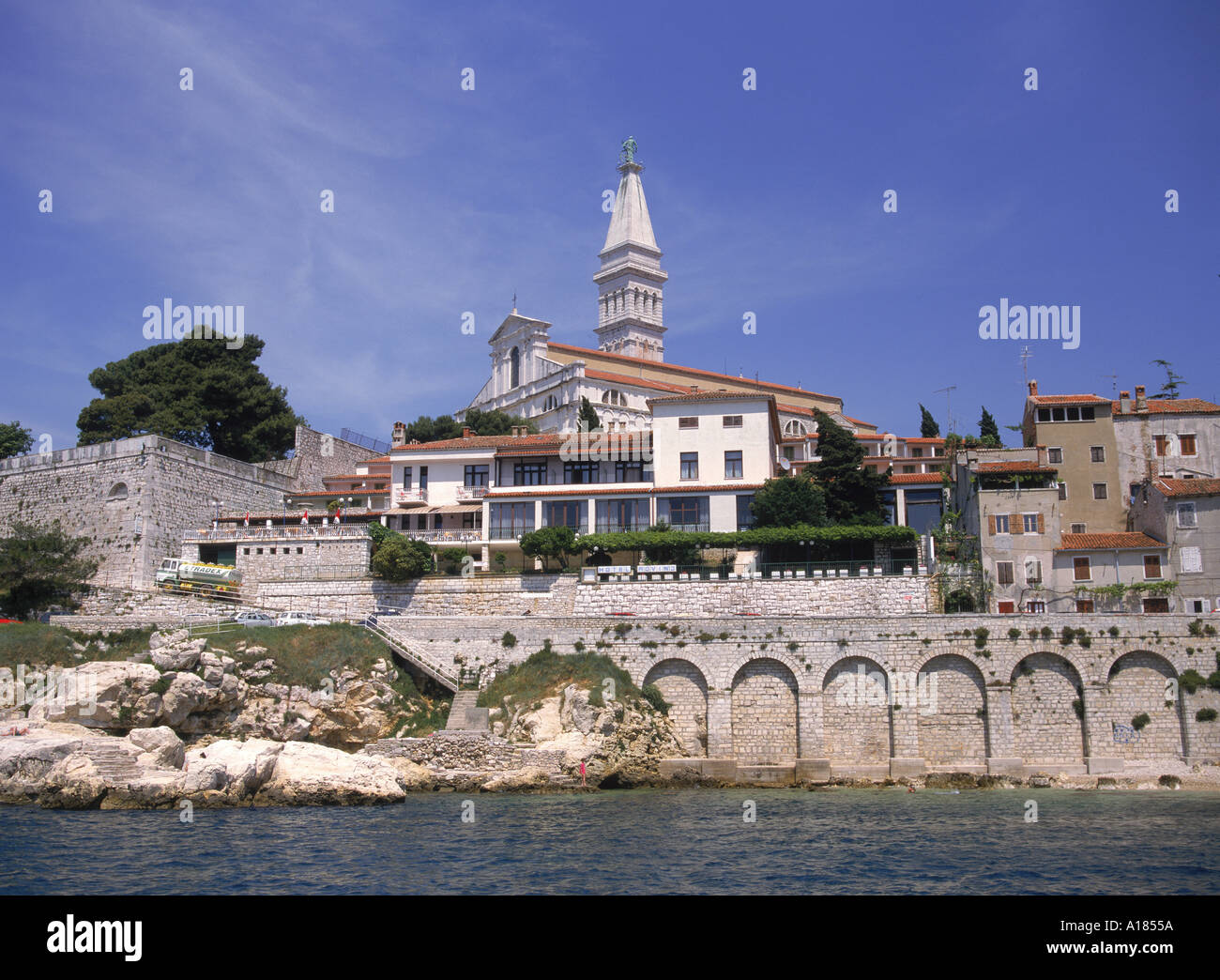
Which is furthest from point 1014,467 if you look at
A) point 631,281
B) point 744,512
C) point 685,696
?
point 631,281

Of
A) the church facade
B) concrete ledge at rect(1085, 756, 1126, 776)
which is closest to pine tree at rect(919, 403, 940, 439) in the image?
the church facade

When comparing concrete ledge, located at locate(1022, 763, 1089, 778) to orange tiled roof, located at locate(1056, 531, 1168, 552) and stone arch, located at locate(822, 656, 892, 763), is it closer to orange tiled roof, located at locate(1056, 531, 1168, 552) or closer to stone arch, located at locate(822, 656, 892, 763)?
stone arch, located at locate(822, 656, 892, 763)

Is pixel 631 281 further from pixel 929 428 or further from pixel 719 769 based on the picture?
pixel 719 769

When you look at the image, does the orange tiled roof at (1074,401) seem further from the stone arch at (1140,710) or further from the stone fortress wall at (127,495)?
the stone fortress wall at (127,495)

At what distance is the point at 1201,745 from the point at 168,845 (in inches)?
1322

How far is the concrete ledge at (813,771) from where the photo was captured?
3628 cm

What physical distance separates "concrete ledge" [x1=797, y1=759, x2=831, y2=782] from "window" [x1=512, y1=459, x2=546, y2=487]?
74.4 ft

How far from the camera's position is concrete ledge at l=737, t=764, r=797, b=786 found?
36031 mm

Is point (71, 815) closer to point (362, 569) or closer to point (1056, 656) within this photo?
point (362, 569)

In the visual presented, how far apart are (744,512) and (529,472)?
12285 mm

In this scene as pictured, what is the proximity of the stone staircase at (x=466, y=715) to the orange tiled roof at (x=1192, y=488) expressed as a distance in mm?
29770

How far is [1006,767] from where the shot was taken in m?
35.8
